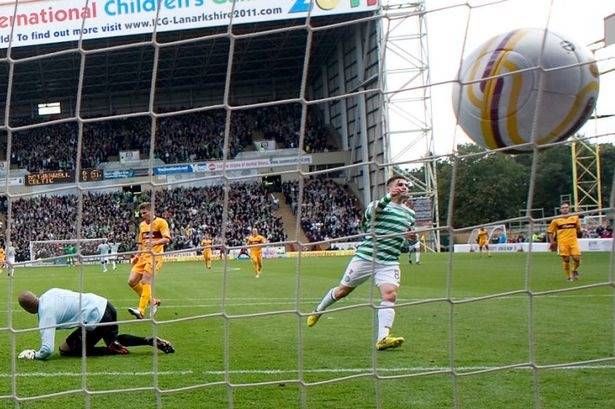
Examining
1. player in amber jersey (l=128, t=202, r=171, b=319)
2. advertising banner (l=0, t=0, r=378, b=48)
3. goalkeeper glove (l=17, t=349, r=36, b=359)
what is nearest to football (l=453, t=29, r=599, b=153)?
advertising banner (l=0, t=0, r=378, b=48)

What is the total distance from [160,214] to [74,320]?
5.15m

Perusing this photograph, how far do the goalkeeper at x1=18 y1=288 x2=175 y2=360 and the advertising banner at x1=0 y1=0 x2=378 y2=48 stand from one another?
6.61ft

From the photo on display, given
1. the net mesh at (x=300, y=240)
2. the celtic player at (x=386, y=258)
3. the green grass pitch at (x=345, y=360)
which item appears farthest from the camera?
the celtic player at (x=386, y=258)

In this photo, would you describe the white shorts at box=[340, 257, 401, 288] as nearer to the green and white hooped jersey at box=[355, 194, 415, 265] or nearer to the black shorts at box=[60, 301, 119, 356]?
the green and white hooped jersey at box=[355, 194, 415, 265]

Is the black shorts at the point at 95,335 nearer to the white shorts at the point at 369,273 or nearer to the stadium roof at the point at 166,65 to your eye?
the white shorts at the point at 369,273

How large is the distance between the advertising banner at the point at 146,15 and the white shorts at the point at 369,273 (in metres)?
2.02

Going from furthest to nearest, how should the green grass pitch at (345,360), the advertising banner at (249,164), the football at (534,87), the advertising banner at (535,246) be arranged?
1. the advertising banner at (535,246)
2. the advertising banner at (249,164)
3. the green grass pitch at (345,360)
4. the football at (534,87)

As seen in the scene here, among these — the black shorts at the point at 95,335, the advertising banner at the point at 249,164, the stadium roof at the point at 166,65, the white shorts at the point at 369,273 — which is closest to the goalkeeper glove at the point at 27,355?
the black shorts at the point at 95,335

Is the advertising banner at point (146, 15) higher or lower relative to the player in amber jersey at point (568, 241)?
higher

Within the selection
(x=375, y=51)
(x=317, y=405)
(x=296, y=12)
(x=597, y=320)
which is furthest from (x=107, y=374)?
(x=597, y=320)

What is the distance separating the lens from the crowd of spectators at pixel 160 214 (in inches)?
351

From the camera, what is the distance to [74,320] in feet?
18.8

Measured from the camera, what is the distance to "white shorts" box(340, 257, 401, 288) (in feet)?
19.2

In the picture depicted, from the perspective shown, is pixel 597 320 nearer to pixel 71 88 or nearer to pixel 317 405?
pixel 317 405
